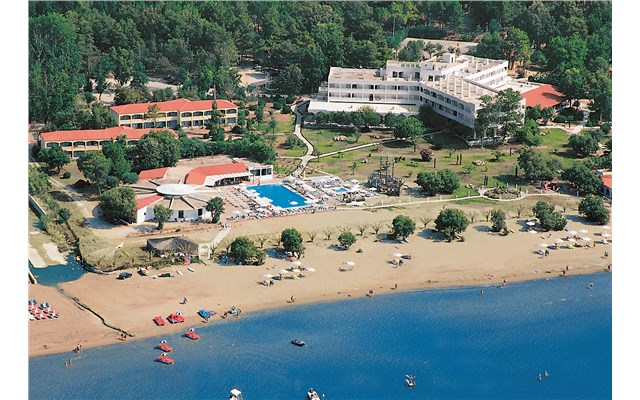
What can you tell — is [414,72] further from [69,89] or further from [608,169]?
[69,89]

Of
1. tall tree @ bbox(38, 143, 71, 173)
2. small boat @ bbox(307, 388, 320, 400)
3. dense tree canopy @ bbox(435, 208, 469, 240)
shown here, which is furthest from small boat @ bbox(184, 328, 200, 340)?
tall tree @ bbox(38, 143, 71, 173)

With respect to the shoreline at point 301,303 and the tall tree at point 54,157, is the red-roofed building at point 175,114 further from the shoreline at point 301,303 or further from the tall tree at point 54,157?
the shoreline at point 301,303

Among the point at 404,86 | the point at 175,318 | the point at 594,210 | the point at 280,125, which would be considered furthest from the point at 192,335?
the point at 404,86

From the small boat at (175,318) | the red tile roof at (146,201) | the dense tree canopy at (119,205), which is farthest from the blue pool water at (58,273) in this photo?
the small boat at (175,318)

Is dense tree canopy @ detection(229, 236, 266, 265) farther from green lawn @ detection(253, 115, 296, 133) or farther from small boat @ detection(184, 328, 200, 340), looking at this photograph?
green lawn @ detection(253, 115, 296, 133)

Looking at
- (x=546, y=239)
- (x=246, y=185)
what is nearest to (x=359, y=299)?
(x=546, y=239)

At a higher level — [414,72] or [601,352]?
[414,72]
